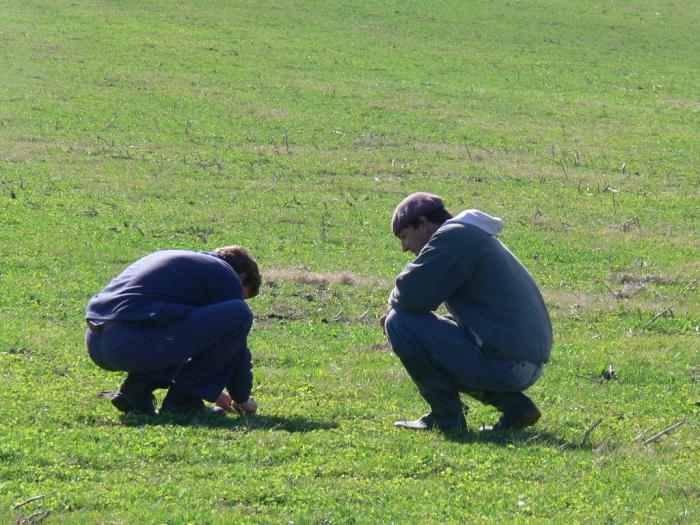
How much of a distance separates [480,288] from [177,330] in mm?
2006

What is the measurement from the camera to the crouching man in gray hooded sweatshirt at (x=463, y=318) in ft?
26.2

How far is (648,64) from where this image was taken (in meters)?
40.2

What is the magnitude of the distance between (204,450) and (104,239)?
895 centimetres

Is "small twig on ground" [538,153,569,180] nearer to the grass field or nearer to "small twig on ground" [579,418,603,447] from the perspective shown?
the grass field

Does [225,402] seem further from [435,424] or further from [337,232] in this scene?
[337,232]

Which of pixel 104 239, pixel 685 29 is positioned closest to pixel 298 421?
pixel 104 239

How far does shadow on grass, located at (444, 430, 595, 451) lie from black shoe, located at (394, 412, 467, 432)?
8 centimetres

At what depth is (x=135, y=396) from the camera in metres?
8.27

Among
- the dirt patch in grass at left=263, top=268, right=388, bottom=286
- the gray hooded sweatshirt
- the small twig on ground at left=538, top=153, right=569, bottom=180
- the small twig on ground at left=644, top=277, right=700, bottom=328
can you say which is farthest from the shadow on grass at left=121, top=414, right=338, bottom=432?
the small twig on ground at left=538, top=153, right=569, bottom=180

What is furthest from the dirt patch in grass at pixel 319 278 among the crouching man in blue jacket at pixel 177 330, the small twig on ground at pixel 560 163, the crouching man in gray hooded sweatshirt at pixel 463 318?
the small twig on ground at pixel 560 163

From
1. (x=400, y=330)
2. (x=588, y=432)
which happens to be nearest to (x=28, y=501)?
(x=400, y=330)

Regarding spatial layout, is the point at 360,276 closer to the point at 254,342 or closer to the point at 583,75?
the point at 254,342

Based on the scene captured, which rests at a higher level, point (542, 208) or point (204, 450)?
point (204, 450)

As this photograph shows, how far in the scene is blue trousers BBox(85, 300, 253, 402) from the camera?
812cm
